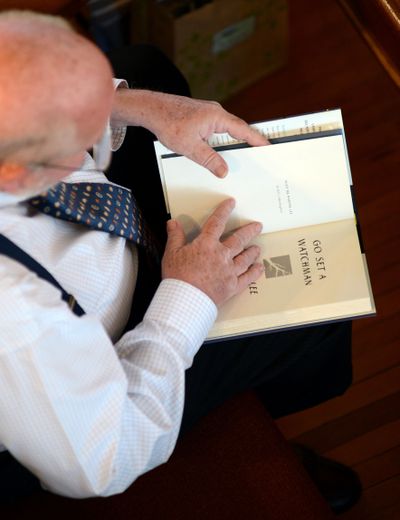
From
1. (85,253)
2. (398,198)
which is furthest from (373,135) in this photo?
(85,253)

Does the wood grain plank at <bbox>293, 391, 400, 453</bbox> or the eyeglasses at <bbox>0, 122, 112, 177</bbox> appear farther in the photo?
the wood grain plank at <bbox>293, 391, 400, 453</bbox>

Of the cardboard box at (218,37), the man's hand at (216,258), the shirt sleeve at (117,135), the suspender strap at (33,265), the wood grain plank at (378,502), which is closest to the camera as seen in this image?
the suspender strap at (33,265)

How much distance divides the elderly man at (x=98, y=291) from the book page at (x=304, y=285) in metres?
0.03

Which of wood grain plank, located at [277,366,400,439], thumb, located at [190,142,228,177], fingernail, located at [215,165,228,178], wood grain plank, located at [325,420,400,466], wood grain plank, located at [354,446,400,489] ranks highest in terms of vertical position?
thumb, located at [190,142,228,177]

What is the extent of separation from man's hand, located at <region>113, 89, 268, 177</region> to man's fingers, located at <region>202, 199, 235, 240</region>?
0.05 m

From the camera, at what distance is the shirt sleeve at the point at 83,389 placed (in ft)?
2.73

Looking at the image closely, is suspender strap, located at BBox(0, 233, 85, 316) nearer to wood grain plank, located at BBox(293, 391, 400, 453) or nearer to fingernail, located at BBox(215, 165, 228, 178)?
fingernail, located at BBox(215, 165, 228, 178)

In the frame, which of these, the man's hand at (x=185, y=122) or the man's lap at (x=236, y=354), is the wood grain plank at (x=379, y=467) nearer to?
the man's lap at (x=236, y=354)

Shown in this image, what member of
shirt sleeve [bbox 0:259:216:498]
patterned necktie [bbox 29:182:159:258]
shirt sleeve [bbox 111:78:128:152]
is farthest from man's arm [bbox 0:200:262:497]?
shirt sleeve [bbox 111:78:128:152]

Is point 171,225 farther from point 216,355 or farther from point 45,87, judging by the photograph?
point 45,87

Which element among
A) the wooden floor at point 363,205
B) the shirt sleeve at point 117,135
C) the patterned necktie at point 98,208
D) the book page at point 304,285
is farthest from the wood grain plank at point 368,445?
the shirt sleeve at point 117,135

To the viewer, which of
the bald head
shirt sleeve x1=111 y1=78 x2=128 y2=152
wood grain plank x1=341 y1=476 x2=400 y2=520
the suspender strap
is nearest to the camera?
the bald head

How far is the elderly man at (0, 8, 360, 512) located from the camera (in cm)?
81

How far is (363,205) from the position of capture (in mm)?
1808
